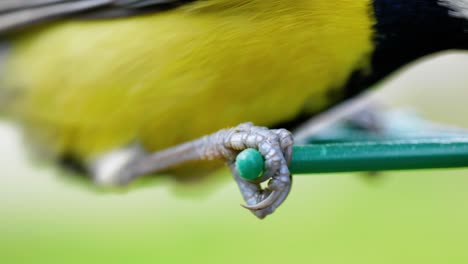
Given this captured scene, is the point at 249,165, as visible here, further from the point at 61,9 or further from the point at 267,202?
the point at 61,9

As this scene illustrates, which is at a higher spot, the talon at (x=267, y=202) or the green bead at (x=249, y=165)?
the green bead at (x=249, y=165)

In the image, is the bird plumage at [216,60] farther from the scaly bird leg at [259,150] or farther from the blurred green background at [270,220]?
the blurred green background at [270,220]

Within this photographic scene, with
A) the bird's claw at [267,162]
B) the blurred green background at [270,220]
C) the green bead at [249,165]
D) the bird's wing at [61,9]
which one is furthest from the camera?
the blurred green background at [270,220]

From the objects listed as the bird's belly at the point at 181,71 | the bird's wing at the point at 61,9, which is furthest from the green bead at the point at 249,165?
the bird's wing at the point at 61,9

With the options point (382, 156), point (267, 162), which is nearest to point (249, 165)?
point (267, 162)

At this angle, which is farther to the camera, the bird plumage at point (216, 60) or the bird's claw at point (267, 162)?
the bird plumage at point (216, 60)

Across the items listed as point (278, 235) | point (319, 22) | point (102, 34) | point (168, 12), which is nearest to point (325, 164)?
point (319, 22)

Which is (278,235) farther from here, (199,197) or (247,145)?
(247,145)

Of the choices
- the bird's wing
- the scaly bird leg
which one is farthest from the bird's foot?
the bird's wing

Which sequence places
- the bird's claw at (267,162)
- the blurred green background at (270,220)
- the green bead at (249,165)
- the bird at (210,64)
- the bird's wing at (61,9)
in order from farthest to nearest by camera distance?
the blurred green background at (270,220), the bird's wing at (61,9), the bird at (210,64), the bird's claw at (267,162), the green bead at (249,165)
